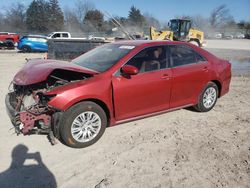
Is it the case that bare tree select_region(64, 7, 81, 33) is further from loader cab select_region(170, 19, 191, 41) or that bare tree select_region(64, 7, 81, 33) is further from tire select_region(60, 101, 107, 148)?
tire select_region(60, 101, 107, 148)

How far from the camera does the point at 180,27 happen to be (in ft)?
84.7

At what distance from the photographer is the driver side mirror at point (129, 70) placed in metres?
4.50

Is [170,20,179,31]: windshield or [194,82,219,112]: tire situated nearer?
[194,82,219,112]: tire

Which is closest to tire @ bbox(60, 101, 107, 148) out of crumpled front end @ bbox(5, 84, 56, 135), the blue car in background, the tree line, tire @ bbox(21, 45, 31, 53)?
crumpled front end @ bbox(5, 84, 56, 135)

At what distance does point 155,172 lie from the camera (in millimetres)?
3678

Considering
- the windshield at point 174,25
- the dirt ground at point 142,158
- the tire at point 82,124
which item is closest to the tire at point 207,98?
the dirt ground at point 142,158

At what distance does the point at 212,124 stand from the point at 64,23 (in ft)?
228

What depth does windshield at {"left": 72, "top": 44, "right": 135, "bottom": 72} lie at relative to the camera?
15.7 feet

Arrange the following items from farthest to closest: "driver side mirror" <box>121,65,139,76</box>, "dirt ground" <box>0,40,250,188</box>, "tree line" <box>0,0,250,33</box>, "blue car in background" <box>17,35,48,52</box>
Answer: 1. "tree line" <box>0,0,250,33</box>
2. "blue car in background" <box>17,35,48,52</box>
3. "driver side mirror" <box>121,65,139,76</box>
4. "dirt ground" <box>0,40,250,188</box>

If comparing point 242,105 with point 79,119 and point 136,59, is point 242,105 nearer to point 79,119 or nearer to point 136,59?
point 136,59

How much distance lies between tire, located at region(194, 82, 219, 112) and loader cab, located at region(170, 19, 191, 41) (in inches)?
801

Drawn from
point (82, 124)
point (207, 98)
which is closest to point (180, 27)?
point (207, 98)

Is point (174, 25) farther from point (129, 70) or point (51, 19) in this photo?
point (51, 19)

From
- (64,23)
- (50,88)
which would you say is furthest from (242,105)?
(64,23)
